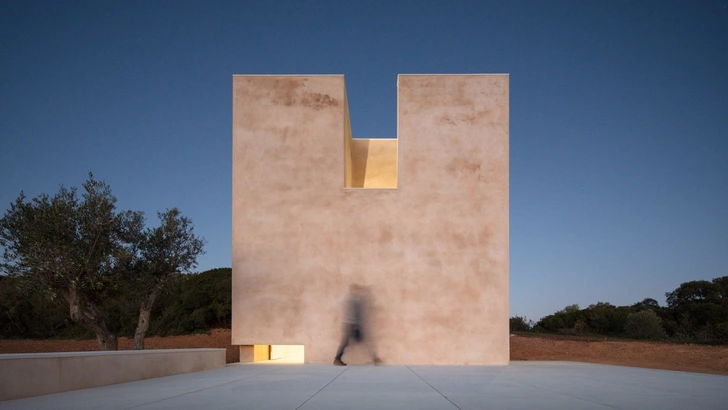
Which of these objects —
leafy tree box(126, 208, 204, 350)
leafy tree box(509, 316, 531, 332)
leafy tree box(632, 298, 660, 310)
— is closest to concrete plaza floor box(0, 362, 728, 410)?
leafy tree box(126, 208, 204, 350)

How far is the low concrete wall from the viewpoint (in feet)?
20.9

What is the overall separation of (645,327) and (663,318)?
6.12 metres

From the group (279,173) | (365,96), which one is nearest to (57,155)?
(279,173)

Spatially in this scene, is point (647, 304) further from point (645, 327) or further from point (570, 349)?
point (570, 349)

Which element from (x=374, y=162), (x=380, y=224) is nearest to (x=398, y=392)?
(x=380, y=224)

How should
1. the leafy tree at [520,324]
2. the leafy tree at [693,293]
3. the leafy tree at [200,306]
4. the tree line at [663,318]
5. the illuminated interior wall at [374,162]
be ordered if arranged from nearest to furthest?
the illuminated interior wall at [374,162] < the leafy tree at [200,306] < the tree line at [663,318] < the leafy tree at [693,293] < the leafy tree at [520,324]

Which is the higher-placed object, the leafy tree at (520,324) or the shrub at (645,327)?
the shrub at (645,327)

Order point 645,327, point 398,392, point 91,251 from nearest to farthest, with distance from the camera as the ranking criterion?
1. point 398,392
2. point 91,251
3. point 645,327

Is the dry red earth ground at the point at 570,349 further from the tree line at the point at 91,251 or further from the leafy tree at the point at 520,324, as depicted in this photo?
the leafy tree at the point at 520,324

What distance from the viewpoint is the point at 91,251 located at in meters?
12.8

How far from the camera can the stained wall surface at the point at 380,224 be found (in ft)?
42.3

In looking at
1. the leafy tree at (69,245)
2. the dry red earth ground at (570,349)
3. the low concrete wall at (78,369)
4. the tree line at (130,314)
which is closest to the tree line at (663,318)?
the dry red earth ground at (570,349)

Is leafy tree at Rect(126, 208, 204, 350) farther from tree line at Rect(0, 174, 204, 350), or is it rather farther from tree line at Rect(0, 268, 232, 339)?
tree line at Rect(0, 268, 232, 339)

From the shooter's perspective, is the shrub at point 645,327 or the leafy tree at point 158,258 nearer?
the leafy tree at point 158,258
